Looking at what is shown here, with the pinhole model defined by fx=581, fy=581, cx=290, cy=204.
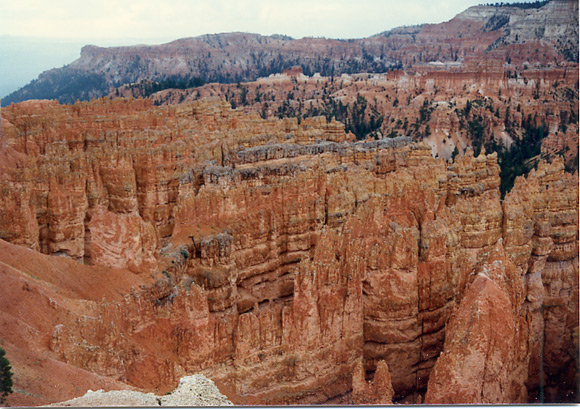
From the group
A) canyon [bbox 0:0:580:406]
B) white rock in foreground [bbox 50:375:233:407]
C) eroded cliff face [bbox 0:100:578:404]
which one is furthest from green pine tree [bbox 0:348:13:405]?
white rock in foreground [bbox 50:375:233:407]

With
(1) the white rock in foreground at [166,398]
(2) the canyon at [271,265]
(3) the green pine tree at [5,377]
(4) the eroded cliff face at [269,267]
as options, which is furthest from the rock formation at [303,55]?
(3) the green pine tree at [5,377]

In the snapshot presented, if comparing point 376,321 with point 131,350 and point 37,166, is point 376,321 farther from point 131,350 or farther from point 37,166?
point 37,166

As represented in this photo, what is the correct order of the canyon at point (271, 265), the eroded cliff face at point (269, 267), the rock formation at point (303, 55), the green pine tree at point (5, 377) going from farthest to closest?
1. the rock formation at point (303, 55)
2. the eroded cliff face at point (269, 267)
3. the canyon at point (271, 265)
4. the green pine tree at point (5, 377)

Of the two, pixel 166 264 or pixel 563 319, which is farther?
pixel 563 319

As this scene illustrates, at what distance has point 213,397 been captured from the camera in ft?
25.2

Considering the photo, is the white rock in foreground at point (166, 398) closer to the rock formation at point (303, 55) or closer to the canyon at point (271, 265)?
the canyon at point (271, 265)

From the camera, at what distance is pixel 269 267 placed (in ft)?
47.0

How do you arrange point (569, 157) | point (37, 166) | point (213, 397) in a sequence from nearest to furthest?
1. point (213, 397)
2. point (37, 166)
3. point (569, 157)

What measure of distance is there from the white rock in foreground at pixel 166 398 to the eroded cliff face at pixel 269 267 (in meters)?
0.72

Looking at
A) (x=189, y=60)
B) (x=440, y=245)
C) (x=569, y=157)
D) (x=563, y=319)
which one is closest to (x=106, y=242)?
(x=440, y=245)

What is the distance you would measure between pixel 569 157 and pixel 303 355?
48.1 feet

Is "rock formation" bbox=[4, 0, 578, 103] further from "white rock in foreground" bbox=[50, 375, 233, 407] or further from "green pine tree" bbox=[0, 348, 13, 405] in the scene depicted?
"green pine tree" bbox=[0, 348, 13, 405]

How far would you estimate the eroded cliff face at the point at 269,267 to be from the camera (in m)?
9.11

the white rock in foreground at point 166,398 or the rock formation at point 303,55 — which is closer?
the white rock in foreground at point 166,398
